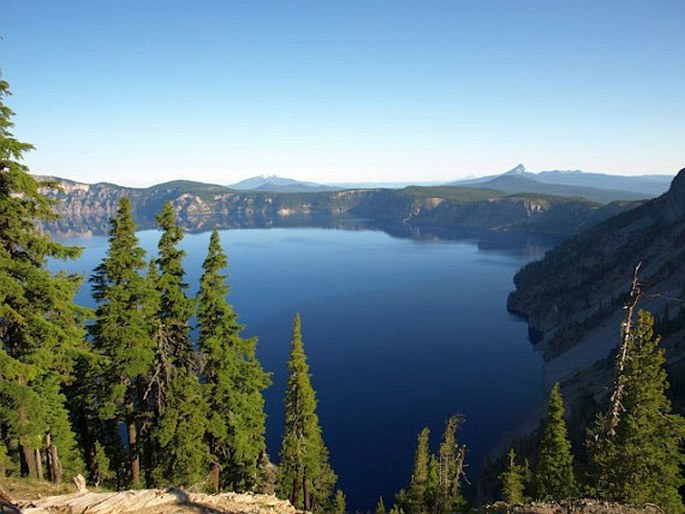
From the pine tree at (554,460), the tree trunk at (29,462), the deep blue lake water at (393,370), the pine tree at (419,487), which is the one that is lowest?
the deep blue lake water at (393,370)

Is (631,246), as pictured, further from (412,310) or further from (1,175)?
(1,175)

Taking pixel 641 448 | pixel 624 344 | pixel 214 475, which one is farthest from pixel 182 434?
Answer: pixel 641 448

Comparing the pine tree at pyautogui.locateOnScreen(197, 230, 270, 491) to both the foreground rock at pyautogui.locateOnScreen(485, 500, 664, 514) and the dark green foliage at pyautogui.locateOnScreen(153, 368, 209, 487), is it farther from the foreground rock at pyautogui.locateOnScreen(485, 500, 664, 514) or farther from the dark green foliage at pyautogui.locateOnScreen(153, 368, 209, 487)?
the foreground rock at pyautogui.locateOnScreen(485, 500, 664, 514)

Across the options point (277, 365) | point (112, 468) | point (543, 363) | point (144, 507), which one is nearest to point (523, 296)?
point (543, 363)

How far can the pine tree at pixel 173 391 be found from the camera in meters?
27.6

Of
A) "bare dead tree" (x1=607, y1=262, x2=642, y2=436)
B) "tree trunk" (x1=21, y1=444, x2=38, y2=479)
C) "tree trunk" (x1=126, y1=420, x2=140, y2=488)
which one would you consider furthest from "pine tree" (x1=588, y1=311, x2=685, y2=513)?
"tree trunk" (x1=21, y1=444, x2=38, y2=479)

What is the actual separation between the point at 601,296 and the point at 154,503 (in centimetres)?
17201

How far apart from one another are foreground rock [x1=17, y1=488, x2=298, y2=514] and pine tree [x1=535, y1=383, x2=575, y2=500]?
29.3 m

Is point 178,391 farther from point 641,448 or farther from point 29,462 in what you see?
point 641,448

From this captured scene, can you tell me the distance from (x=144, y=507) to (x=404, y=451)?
67.4 metres

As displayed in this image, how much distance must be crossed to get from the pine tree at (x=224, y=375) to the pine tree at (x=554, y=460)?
2539cm

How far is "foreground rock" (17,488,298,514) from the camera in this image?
637 inches

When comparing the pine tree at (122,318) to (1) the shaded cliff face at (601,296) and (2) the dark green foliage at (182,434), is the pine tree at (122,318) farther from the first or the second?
(1) the shaded cliff face at (601,296)

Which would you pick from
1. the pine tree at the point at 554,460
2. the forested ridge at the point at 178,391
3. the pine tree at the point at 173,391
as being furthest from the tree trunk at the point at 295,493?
the pine tree at the point at 554,460
